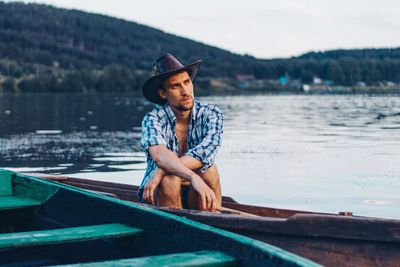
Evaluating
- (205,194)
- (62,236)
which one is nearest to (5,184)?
(205,194)

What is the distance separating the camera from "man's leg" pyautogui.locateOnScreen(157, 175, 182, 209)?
6035mm

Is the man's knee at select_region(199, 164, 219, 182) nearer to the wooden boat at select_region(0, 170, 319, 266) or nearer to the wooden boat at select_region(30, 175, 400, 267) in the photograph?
the wooden boat at select_region(30, 175, 400, 267)

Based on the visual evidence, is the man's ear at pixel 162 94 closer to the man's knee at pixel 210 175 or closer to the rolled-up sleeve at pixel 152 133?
the rolled-up sleeve at pixel 152 133

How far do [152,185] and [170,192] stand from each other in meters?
0.16

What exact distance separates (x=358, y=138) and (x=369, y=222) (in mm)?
24996

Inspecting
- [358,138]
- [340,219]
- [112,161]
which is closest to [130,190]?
[340,219]

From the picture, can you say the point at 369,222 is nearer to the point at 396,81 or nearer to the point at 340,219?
the point at 340,219

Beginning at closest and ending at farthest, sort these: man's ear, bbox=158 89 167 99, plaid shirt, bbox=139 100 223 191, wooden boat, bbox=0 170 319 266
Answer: wooden boat, bbox=0 170 319 266 < plaid shirt, bbox=139 100 223 191 < man's ear, bbox=158 89 167 99

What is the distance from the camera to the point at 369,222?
4.80 metres

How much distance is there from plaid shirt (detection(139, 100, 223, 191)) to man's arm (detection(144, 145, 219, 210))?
0.13m

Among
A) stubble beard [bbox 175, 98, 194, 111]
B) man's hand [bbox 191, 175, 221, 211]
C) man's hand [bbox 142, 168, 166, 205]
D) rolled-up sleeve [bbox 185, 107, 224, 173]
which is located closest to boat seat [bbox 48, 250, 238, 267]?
man's hand [bbox 191, 175, 221, 211]

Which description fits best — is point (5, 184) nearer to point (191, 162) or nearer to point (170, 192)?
point (170, 192)

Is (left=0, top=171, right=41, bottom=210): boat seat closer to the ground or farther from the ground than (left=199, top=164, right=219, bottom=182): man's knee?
closer to the ground

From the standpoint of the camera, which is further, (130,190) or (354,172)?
(354,172)
